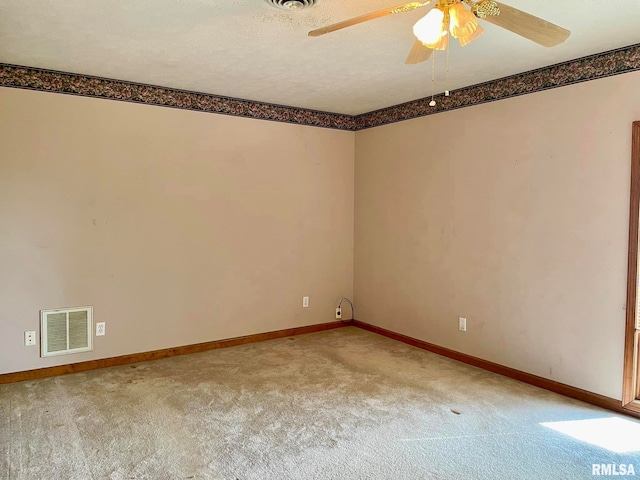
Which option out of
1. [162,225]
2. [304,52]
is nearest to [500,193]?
[304,52]

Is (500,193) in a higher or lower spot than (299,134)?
lower

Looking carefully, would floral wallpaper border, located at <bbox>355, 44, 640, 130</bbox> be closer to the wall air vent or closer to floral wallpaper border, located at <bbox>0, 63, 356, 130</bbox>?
floral wallpaper border, located at <bbox>0, 63, 356, 130</bbox>

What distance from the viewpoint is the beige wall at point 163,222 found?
3598 mm

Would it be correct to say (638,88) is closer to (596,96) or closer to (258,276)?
(596,96)

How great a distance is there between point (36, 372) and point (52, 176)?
157 cm

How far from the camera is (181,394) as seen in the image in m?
3.35

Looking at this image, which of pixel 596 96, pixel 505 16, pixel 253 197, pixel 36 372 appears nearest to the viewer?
pixel 505 16

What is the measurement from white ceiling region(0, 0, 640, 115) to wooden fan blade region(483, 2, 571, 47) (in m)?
0.59

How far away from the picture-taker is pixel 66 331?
377cm

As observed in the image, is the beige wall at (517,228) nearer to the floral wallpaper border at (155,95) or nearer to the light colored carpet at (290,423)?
the light colored carpet at (290,423)

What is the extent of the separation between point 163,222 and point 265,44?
1.97 m

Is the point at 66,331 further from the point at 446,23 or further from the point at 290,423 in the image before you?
the point at 446,23

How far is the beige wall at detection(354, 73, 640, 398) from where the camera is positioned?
124 inches

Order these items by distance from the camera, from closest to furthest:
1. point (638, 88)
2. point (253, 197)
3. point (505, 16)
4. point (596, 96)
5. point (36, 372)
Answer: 1. point (505, 16)
2. point (638, 88)
3. point (596, 96)
4. point (36, 372)
5. point (253, 197)
